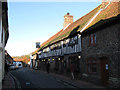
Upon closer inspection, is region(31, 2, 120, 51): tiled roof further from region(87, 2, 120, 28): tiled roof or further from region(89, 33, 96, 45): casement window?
region(89, 33, 96, 45): casement window

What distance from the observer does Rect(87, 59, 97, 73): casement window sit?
47.6ft

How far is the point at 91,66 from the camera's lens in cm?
1504

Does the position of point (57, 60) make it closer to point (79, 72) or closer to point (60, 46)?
point (60, 46)

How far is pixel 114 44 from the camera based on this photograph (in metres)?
11.7

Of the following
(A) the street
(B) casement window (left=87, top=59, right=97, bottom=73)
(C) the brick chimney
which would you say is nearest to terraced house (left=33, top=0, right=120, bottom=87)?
(B) casement window (left=87, top=59, right=97, bottom=73)

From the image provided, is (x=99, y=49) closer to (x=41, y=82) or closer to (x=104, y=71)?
(x=104, y=71)

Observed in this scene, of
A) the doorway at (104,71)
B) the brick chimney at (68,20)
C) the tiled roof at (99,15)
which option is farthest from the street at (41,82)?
the brick chimney at (68,20)

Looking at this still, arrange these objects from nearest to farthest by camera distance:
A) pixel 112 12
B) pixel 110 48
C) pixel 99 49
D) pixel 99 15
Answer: pixel 110 48 < pixel 99 49 < pixel 112 12 < pixel 99 15

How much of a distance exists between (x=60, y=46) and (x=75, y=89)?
12.8 m

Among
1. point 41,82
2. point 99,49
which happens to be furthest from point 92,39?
point 41,82

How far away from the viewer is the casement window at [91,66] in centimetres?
1450

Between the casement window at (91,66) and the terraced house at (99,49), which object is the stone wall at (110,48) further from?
the casement window at (91,66)

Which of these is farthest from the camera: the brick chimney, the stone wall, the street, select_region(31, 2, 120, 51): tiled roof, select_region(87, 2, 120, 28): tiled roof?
the brick chimney

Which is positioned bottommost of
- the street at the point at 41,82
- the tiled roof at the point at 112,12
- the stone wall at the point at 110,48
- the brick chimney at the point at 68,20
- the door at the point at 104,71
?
the street at the point at 41,82
